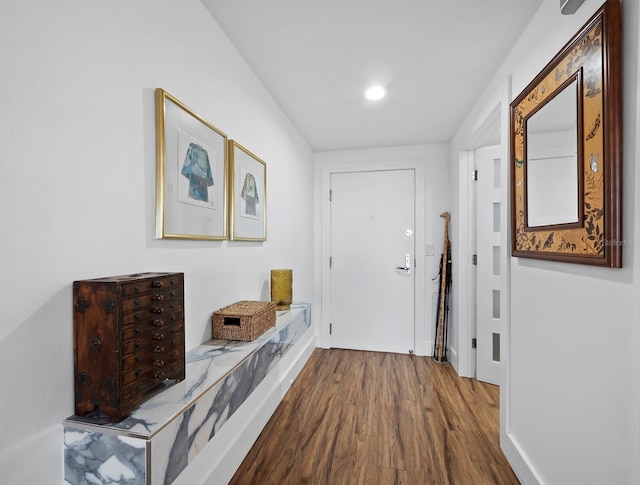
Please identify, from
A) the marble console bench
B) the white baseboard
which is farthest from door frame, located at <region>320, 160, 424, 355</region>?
the marble console bench

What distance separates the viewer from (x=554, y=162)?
126 cm

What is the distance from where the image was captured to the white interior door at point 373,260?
10.8 feet

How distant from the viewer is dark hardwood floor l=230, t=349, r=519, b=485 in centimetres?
155

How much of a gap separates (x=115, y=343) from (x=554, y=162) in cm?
167

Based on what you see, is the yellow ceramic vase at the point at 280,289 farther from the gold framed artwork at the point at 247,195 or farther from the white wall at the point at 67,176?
the white wall at the point at 67,176

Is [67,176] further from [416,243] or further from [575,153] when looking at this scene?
[416,243]

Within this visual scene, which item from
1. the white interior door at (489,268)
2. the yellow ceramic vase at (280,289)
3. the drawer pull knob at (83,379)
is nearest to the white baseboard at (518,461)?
the white interior door at (489,268)

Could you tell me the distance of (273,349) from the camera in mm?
1576

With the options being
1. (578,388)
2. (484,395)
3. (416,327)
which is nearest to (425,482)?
(578,388)

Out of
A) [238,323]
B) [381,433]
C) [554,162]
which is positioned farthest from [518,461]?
[238,323]

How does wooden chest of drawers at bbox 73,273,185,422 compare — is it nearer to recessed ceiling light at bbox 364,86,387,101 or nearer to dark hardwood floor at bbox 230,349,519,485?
dark hardwood floor at bbox 230,349,519,485

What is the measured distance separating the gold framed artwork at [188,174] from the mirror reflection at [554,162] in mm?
1494

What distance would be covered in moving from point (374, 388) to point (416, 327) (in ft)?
3.32

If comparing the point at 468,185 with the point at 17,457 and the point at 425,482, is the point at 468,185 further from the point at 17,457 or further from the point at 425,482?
the point at 17,457
